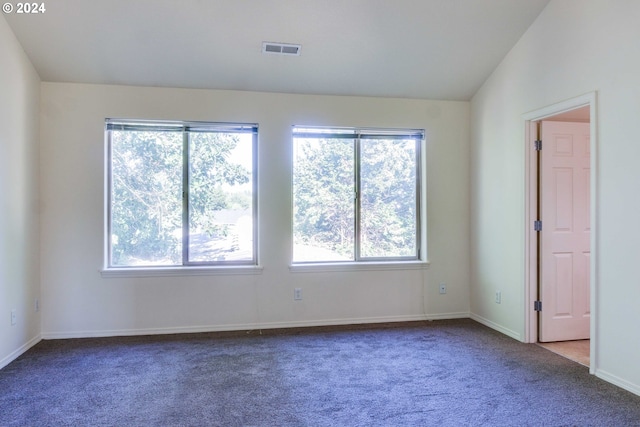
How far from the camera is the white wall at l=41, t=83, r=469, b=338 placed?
366cm

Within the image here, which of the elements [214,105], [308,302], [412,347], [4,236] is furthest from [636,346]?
[4,236]

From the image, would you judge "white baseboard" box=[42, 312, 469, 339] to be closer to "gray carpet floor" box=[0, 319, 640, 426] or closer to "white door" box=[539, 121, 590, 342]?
"gray carpet floor" box=[0, 319, 640, 426]

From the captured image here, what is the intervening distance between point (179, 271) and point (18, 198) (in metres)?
1.47

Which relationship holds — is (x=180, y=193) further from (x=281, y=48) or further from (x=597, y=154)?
(x=597, y=154)

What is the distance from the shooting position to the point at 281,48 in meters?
3.48

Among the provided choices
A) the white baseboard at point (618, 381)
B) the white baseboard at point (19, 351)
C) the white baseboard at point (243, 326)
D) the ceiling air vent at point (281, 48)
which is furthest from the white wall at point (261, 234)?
the white baseboard at point (618, 381)

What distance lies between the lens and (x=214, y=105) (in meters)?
3.89

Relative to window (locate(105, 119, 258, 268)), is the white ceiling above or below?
above

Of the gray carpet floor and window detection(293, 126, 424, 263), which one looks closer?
the gray carpet floor

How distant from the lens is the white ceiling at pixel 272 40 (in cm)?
313

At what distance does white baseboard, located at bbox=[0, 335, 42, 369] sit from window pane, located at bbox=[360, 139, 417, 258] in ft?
10.6

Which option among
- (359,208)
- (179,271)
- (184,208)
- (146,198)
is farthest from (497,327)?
(146,198)

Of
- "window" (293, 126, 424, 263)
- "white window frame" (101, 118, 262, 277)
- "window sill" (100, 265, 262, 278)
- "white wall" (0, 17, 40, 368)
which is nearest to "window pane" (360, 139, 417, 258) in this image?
"window" (293, 126, 424, 263)

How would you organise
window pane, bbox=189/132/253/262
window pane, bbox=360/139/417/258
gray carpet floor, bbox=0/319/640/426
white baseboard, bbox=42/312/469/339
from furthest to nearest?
window pane, bbox=360/139/417/258
window pane, bbox=189/132/253/262
white baseboard, bbox=42/312/469/339
gray carpet floor, bbox=0/319/640/426
